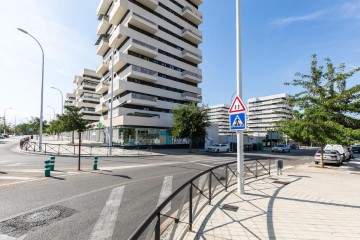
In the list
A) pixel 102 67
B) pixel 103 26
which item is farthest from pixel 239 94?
pixel 103 26

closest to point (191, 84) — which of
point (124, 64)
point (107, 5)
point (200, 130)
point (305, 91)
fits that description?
point (124, 64)

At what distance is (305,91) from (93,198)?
53.7 ft

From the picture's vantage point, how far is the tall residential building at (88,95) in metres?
67.2

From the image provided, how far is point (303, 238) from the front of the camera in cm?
414

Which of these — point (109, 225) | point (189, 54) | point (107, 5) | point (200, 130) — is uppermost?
point (107, 5)

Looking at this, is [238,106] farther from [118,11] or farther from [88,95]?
[88,95]

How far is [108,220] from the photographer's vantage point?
5133mm

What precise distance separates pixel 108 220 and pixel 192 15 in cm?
4952

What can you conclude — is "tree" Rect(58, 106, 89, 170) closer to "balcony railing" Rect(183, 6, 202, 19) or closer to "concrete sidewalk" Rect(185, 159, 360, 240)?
"balcony railing" Rect(183, 6, 202, 19)

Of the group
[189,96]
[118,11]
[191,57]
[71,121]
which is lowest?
[71,121]

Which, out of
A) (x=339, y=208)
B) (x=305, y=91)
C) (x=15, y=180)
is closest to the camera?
(x=339, y=208)

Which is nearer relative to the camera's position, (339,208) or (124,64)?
(339,208)

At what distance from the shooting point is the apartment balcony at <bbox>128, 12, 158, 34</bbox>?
36719 millimetres

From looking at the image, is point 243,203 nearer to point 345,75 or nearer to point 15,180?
point 15,180
